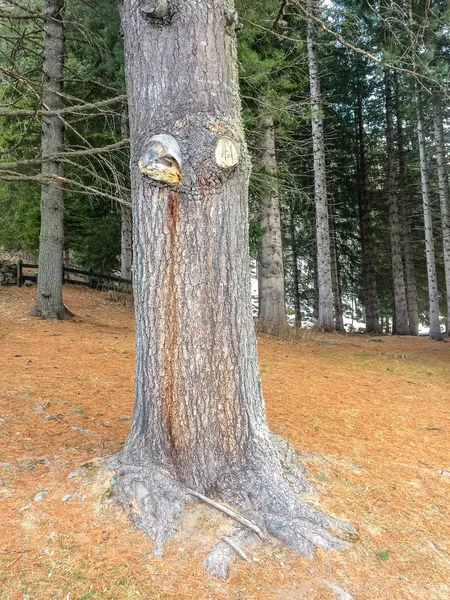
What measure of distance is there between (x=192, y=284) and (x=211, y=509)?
1.23 m

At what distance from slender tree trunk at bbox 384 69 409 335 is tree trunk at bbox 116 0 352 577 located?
576 inches

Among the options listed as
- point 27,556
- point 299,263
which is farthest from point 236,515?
point 299,263

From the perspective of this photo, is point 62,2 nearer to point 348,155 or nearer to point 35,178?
point 35,178

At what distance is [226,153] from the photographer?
2.30 metres

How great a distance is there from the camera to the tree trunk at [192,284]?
2285 mm

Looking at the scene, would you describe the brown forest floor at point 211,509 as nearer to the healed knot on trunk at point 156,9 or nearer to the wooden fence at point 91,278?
the healed knot on trunk at point 156,9

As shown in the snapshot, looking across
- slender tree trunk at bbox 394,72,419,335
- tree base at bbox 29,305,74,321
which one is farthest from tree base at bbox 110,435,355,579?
slender tree trunk at bbox 394,72,419,335

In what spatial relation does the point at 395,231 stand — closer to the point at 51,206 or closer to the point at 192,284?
the point at 51,206

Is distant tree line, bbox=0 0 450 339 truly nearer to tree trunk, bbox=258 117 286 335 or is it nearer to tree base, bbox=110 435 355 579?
tree trunk, bbox=258 117 286 335

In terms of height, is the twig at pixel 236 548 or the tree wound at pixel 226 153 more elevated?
the tree wound at pixel 226 153

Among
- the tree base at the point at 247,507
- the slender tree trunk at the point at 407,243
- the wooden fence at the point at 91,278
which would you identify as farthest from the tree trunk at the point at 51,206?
the slender tree trunk at the point at 407,243

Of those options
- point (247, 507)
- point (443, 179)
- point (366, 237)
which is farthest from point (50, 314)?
point (366, 237)

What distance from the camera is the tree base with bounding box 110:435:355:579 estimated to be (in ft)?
6.77

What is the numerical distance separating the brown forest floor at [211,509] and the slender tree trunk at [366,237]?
1121 centimetres
